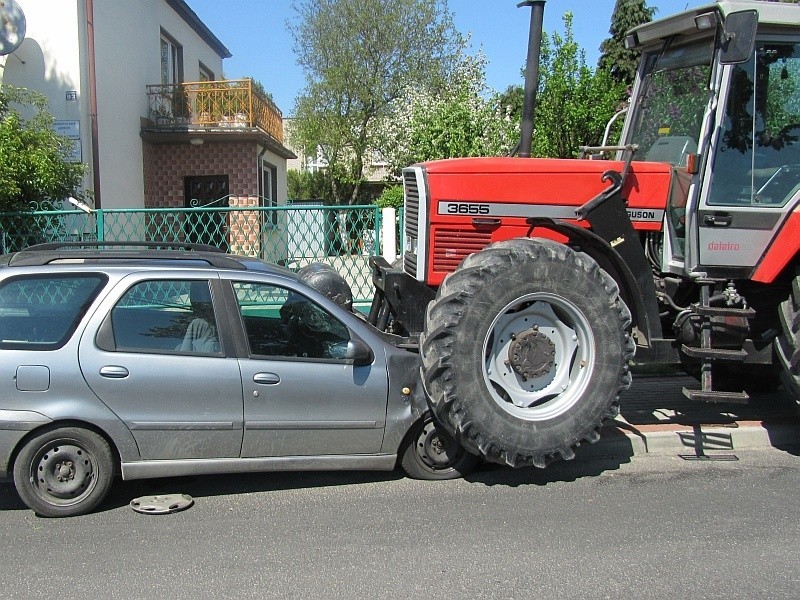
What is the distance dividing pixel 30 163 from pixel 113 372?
19.0ft

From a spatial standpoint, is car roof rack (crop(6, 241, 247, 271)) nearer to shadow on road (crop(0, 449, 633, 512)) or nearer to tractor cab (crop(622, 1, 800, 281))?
shadow on road (crop(0, 449, 633, 512))

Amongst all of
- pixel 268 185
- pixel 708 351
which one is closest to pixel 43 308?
pixel 708 351

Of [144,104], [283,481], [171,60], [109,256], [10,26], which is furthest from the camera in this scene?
[171,60]

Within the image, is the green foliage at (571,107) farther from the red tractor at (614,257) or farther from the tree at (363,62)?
the tree at (363,62)

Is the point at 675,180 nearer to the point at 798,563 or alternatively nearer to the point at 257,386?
the point at 798,563

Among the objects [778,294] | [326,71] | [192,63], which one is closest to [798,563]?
[778,294]

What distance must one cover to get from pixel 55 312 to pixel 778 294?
5056 mm

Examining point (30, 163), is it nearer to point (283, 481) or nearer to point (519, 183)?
point (283, 481)

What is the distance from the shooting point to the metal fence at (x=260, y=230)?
903 cm

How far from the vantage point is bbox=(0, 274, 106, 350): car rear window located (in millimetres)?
4410

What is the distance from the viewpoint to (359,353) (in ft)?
15.3

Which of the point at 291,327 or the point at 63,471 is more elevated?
the point at 291,327

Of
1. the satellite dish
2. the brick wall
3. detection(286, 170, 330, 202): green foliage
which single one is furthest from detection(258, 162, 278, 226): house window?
detection(286, 170, 330, 202): green foliage

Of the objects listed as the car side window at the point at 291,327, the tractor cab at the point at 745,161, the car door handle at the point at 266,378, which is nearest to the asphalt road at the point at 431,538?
the car door handle at the point at 266,378
